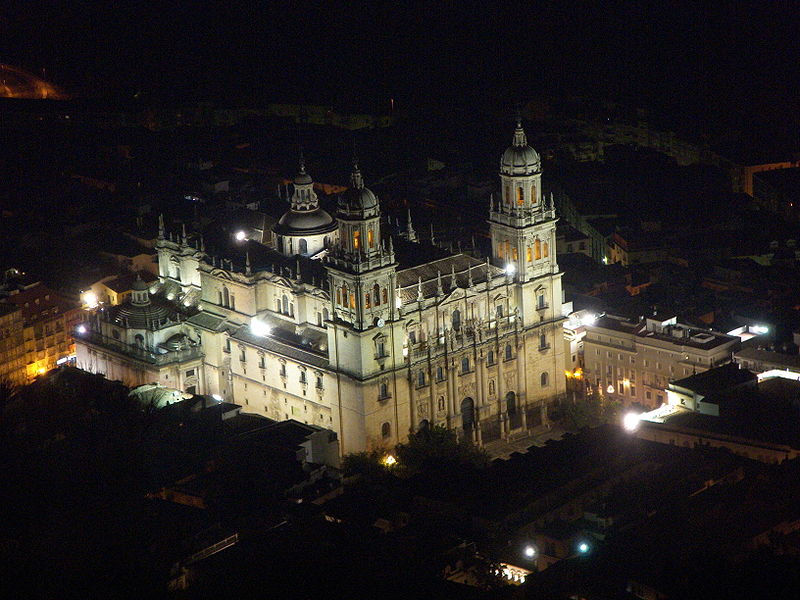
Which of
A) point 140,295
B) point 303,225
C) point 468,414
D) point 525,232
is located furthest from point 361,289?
point 140,295

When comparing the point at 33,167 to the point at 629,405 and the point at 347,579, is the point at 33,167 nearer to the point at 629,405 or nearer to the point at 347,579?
the point at 629,405

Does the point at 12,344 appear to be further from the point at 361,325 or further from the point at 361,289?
the point at 361,289

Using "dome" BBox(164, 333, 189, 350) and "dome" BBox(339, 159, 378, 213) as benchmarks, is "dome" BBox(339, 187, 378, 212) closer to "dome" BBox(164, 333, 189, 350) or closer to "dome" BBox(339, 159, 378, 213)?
"dome" BBox(339, 159, 378, 213)

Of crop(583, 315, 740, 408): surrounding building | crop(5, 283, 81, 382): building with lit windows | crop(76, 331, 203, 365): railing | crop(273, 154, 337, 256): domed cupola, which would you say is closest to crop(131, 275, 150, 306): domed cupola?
crop(76, 331, 203, 365): railing

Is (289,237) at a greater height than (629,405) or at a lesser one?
greater

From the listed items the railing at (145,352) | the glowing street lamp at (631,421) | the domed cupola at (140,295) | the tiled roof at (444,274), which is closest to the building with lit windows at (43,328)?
the railing at (145,352)

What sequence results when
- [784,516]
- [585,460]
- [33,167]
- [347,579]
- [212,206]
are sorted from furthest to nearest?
1. [33,167]
2. [212,206]
3. [585,460]
4. [784,516]
5. [347,579]

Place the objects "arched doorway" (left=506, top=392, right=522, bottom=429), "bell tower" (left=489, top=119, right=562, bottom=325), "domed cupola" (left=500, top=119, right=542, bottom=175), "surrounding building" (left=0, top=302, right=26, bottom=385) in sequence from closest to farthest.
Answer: "domed cupola" (left=500, top=119, right=542, bottom=175), "bell tower" (left=489, top=119, right=562, bottom=325), "arched doorway" (left=506, top=392, right=522, bottom=429), "surrounding building" (left=0, top=302, right=26, bottom=385)

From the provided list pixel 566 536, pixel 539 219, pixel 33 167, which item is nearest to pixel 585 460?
pixel 566 536

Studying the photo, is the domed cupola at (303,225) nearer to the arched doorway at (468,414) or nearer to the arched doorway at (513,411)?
the arched doorway at (468,414)
